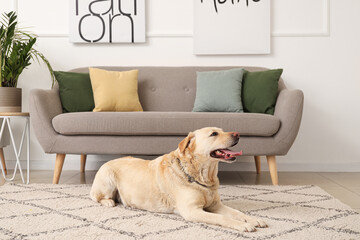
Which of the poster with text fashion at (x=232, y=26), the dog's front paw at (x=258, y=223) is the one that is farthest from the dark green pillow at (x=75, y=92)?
the dog's front paw at (x=258, y=223)

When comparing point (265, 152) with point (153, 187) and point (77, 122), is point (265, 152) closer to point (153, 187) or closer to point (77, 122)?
point (153, 187)

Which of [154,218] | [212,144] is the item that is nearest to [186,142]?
[212,144]

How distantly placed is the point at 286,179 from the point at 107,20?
2301 mm

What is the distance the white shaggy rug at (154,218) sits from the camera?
1.46 m

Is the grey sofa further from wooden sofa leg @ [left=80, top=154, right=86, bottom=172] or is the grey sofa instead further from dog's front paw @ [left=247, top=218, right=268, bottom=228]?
dog's front paw @ [left=247, top=218, right=268, bottom=228]

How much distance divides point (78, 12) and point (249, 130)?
2186mm

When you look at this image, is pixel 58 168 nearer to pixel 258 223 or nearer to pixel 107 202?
pixel 107 202

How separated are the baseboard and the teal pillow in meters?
0.74

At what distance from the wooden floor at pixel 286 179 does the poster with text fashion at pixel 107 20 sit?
1.38m

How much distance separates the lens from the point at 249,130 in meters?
2.57

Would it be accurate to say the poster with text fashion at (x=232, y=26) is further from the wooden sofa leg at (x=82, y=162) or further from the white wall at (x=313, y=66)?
the wooden sofa leg at (x=82, y=162)

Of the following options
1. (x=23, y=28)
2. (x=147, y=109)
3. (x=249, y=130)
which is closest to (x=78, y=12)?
(x=23, y=28)

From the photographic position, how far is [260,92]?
9.91 feet

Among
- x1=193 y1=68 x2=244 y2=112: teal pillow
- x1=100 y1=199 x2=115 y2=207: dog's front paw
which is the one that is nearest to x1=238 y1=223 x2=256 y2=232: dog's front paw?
x1=100 y1=199 x2=115 y2=207: dog's front paw
